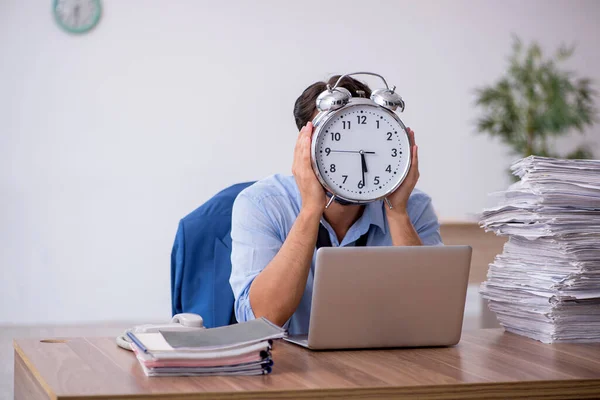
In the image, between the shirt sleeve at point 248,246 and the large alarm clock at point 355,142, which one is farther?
the shirt sleeve at point 248,246

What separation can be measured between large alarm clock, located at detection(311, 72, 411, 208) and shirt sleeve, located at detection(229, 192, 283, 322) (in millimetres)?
287

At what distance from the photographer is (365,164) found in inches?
58.7

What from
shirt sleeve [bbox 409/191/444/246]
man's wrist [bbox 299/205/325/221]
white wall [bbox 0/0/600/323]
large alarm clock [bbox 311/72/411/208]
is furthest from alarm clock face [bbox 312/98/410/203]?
white wall [bbox 0/0/600/323]

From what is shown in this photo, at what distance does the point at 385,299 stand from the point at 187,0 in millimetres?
4632

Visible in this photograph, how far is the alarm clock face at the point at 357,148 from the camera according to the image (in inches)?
58.4

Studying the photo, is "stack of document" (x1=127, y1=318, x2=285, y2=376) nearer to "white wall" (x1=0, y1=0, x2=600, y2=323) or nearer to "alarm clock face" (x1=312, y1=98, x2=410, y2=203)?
"alarm clock face" (x1=312, y1=98, x2=410, y2=203)

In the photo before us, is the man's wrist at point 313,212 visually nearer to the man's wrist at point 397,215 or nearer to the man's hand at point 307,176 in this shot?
the man's hand at point 307,176

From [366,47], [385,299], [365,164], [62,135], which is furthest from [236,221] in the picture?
[366,47]

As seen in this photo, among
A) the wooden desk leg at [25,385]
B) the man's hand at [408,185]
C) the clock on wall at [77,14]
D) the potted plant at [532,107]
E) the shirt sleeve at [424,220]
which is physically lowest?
the wooden desk leg at [25,385]

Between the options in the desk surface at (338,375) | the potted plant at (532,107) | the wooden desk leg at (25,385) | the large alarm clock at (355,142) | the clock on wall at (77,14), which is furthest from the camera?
the potted plant at (532,107)

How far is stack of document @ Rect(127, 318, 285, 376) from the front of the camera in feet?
3.67

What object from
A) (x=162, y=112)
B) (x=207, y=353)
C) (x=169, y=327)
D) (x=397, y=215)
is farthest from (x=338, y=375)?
(x=162, y=112)

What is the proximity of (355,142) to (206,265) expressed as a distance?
2.24ft

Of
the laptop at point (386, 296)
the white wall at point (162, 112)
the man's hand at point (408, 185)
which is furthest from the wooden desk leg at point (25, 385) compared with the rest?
the white wall at point (162, 112)
